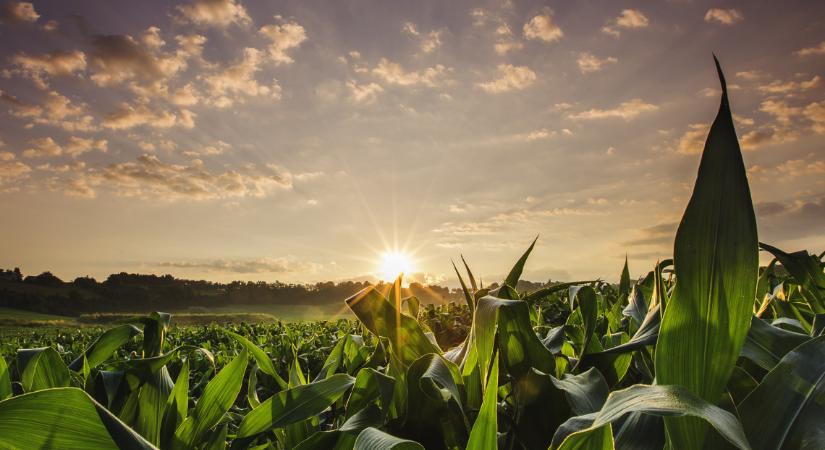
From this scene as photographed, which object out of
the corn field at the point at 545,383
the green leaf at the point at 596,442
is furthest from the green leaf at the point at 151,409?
the green leaf at the point at 596,442

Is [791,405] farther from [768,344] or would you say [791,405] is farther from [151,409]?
[151,409]

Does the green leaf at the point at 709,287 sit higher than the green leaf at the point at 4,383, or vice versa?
the green leaf at the point at 709,287

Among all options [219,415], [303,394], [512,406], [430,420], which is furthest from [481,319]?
[219,415]

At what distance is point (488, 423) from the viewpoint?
0.66 meters

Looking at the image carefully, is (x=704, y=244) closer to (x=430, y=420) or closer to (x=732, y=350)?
(x=732, y=350)

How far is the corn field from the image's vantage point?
62cm

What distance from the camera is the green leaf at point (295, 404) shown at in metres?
1.03

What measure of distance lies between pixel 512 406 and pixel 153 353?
42.4 inches

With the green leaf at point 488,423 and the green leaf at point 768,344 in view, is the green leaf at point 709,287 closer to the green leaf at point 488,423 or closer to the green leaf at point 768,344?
the green leaf at point 488,423

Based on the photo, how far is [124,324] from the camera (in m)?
1.59

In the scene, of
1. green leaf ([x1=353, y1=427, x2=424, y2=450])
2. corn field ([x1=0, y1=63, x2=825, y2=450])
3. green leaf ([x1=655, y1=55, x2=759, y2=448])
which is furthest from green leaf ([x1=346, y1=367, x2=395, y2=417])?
green leaf ([x1=655, y1=55, x2=759, y2=448])

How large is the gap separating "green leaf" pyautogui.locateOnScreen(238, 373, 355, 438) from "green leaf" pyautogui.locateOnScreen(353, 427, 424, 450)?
332 millimetres

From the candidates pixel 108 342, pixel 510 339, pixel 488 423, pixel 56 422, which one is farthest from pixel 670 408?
pixel 108 342

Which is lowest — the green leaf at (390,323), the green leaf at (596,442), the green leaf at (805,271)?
the green leaf at (596,442)
